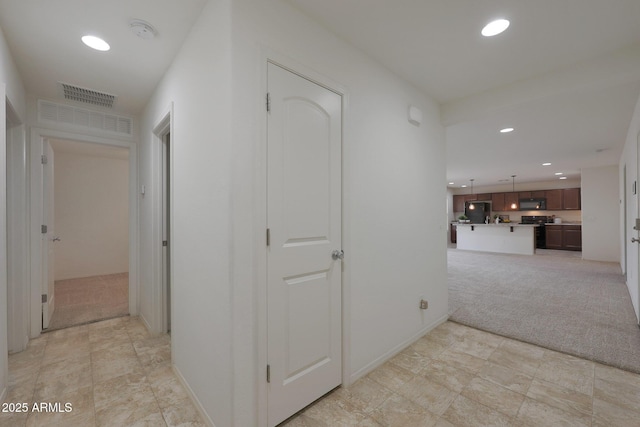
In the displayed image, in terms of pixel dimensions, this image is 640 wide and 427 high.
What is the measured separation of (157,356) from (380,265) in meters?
2.12

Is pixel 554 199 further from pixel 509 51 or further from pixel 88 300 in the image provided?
pixel 88 300

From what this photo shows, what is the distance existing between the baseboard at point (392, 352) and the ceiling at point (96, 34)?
2702 mm

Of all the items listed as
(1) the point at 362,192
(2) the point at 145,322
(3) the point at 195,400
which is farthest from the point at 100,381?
(1) the point at 362,192

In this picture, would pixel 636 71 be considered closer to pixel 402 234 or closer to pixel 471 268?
pixel 402 234

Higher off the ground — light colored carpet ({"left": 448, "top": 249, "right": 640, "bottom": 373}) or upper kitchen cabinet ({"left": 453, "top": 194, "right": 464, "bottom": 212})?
upper kitchen cabinet ({"left": 453, "top": 194, "right": 464, "bottom": 212})

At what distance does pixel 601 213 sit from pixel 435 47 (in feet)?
26.7

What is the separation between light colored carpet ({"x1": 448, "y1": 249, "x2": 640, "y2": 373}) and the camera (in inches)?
103

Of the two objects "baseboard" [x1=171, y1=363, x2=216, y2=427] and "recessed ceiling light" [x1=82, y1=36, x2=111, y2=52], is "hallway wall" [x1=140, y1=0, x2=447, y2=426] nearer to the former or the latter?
"baseboard" [x1=171, y1=363, x2=216, y2=427]

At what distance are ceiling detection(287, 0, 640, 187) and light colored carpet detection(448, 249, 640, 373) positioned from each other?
2.26 metres

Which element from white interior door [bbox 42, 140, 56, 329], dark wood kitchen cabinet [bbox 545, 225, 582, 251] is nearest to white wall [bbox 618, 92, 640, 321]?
dark wood kitchen cabinet [bbox 545, 225, 582, 251]

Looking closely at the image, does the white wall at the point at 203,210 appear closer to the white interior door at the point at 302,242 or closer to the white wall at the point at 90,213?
the white interior door at the point at 302,242

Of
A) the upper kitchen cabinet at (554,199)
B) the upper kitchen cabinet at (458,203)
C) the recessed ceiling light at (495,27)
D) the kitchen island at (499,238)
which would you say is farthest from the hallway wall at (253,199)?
the upper kitchen cabinet at (458,203)

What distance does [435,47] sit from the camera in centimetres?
214

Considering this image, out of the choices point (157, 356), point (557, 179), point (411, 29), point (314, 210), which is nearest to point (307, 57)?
point (411, 29)
